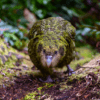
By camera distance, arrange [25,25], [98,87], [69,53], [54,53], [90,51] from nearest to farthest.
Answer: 1. [98,87]
2. [54,53]
3. [69,53]
4. [90,51]
5. [25,25]

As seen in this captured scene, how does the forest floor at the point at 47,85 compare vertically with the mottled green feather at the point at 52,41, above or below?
below

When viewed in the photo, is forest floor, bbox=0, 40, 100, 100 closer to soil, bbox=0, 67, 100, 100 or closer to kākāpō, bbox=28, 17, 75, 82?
soil, bbox=0, 67, 100, 100

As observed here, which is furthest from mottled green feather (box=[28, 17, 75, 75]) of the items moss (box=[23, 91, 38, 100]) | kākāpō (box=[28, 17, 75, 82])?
moss (box=[23, 91, 38, 100])

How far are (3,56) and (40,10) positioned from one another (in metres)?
4.08

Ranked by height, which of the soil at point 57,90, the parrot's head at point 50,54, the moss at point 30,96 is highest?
the parrot's head at point 50,54

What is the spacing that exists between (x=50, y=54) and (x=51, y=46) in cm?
19

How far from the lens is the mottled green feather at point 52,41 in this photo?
10.7 ft

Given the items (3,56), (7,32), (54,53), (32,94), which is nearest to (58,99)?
(32,94)

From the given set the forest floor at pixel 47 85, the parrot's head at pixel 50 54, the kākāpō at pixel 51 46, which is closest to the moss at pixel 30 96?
the forest floor at pixel 47 85

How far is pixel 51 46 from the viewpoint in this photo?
3.15 metres

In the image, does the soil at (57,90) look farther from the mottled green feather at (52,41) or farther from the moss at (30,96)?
the mottled green feather at (52,41)

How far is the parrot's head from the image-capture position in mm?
3088

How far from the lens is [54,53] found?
3125 millimetres

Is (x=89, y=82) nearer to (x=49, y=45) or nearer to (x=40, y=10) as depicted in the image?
(x=49, y=45)
